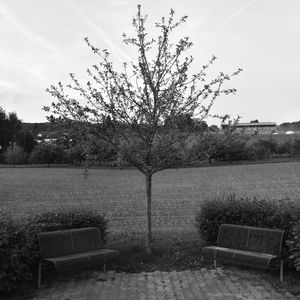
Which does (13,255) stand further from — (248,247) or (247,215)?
(247,215)

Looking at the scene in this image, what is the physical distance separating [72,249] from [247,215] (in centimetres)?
298

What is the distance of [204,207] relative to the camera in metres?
8.39

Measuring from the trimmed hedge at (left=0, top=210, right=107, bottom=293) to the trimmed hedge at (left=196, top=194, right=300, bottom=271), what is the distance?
240cm

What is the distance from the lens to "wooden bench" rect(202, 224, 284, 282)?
269 inches

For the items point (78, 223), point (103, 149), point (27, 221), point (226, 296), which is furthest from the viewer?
point (103, 149)

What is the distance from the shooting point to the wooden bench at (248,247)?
6.82 meters

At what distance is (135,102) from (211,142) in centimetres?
156

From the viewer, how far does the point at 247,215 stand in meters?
7.90

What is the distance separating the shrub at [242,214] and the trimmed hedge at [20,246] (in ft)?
7.85

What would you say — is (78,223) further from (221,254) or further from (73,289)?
(221,254)

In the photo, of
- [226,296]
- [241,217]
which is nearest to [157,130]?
[241,217]

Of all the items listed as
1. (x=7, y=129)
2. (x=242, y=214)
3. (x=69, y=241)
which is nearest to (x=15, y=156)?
(x=7, y=129)

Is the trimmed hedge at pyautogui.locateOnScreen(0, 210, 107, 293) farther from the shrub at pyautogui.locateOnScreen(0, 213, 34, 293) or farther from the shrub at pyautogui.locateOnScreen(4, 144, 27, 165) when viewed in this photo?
the shrub at pyautogui.locateOnScreen(4, 144, 27, 165)

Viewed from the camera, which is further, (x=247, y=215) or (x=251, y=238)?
(x=247, y=215)
